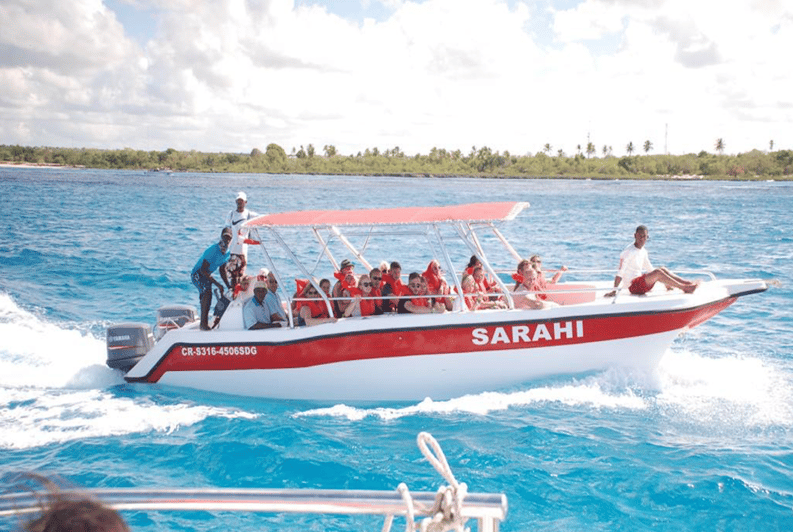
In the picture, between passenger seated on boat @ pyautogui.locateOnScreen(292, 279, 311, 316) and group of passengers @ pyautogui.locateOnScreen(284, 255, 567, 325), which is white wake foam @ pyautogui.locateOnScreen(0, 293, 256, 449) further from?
group of passengers @ pyautogui.locateOnScreen(284, 255, 567, 325)

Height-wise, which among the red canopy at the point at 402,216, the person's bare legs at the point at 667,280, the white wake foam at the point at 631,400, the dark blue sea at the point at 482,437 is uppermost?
the red canopy at the point at 402,216

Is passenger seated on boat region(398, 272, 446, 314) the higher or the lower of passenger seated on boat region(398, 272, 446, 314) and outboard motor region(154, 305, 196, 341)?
the higher

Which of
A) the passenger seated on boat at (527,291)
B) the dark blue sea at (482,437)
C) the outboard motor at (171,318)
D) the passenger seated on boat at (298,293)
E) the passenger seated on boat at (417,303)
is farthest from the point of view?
the outboard motor at (171,318)

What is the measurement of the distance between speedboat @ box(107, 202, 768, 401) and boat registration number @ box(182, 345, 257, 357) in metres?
0.01

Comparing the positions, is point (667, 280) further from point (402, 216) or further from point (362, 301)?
point (362, 301)

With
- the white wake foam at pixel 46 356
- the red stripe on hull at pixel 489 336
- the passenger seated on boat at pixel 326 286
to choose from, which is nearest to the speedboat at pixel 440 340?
the red stripe on hull at pixel 489 336

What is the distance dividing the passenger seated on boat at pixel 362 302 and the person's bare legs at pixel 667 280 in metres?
3.42

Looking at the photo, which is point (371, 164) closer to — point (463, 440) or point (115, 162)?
point (115, 162)

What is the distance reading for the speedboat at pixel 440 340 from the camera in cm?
830

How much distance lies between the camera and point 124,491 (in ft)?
7.94

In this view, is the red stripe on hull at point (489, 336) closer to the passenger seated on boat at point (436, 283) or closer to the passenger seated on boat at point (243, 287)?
the passenger seated on boat at point (436, 283)

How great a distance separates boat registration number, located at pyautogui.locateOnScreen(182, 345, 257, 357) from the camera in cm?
905

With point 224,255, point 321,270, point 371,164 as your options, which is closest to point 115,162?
point 371,164

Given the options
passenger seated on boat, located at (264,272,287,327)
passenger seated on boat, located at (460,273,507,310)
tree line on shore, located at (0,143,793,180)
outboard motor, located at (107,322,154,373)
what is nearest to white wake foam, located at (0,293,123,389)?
outboard motor, located at (107,322,154,373)
